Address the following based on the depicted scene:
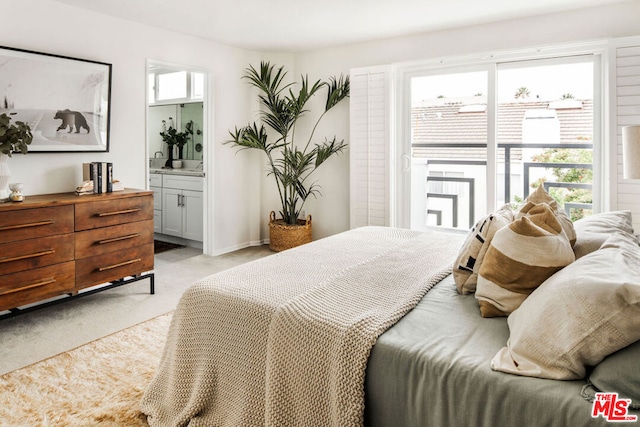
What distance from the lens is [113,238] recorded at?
11.2ft

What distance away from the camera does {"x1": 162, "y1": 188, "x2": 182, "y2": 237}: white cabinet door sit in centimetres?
558

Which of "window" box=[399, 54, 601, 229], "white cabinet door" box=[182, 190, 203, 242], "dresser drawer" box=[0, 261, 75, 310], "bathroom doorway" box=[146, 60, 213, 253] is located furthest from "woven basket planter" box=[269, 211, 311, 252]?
"dresser drawer" box=[0, 261, 75, 310]

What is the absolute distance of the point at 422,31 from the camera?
14.5ft

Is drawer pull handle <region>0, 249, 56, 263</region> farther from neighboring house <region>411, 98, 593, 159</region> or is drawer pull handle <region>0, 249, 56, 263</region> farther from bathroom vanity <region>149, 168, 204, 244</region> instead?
neighboring house <region>411, 98, 593, 159</region>

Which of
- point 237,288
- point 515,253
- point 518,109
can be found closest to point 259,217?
point 518,109

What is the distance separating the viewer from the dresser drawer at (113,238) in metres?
3.21

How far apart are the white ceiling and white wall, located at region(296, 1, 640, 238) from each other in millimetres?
103

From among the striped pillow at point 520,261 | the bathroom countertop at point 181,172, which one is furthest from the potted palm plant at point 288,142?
the striped pillow at point 520,261

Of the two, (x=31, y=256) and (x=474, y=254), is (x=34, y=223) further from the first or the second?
(x=474, y=254)

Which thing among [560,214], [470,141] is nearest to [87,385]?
[560,214]

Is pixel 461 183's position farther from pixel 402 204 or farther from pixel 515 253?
pixel 515 253

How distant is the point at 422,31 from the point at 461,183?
1537mm

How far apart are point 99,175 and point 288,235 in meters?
2.14

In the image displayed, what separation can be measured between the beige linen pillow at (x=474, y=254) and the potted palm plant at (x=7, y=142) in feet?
9.46
